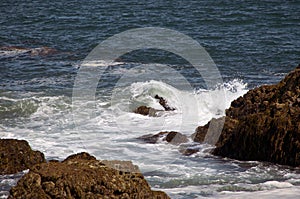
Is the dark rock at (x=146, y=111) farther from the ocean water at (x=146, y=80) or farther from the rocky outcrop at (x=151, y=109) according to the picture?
the ocean water at (x=146, y=80)

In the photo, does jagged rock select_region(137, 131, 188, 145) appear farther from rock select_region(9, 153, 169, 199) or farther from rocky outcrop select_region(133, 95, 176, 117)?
rock select_region(9, 153, 169, 199)

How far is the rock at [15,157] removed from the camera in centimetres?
1042

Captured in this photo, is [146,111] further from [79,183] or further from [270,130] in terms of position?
[79,183]

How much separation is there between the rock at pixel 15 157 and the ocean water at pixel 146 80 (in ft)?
0.87

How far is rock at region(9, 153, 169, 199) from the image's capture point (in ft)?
24.2

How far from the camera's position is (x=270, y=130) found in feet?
35.0

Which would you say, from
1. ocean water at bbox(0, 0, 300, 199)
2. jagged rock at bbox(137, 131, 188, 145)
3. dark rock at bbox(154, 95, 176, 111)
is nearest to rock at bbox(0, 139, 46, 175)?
ocean water at bbox(0, 0, 300, 199)

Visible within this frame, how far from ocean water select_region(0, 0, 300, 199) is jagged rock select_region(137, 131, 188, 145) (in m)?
0.19

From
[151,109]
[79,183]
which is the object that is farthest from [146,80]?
[79,183]

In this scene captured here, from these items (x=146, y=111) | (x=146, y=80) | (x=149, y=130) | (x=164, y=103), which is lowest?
(x=149, y=130)

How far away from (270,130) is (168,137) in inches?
101

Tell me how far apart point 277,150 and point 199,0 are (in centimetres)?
2487

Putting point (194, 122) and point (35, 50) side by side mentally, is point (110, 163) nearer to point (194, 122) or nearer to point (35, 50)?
point (194, 122)

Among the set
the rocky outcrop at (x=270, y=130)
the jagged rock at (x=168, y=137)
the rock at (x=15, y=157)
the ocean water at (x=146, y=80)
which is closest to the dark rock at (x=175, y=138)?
the jagged rock at (x=168, y=137)
